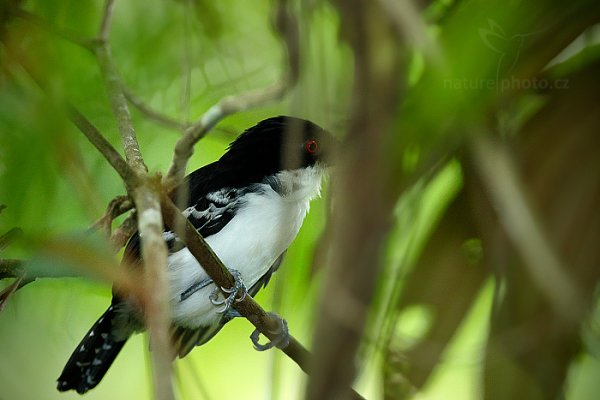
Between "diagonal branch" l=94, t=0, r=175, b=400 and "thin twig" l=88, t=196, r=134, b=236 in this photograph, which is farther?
"thin twig" l=88, t=196, r=134, b=236

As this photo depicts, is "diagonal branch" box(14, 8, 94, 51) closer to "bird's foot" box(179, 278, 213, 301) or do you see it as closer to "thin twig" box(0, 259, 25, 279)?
"thin twig" box(0, 259, 25, 279)

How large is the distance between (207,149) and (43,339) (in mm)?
712

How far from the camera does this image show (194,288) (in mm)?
2186

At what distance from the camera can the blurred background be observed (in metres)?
1.04

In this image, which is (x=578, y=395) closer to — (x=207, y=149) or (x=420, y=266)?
(x=420, y=266)

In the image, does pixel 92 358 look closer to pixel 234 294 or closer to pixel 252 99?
pixel 234 294

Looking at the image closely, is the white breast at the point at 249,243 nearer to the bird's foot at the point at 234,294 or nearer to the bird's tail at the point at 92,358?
the bird's foot at the point at 234,294

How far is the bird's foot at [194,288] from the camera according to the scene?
217cm

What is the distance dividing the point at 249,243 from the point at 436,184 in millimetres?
705

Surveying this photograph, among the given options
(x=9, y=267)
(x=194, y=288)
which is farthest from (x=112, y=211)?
(x=194, y=288)

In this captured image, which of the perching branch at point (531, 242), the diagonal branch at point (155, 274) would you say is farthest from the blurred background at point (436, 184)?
the diagonal branch at point (155, 274)

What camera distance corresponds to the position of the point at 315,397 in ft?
2.85

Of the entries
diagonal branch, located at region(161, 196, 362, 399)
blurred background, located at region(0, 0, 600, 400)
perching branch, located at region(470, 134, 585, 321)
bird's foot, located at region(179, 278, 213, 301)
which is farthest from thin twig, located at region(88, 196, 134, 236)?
bird's foot, located at region(179, 278, 213, 301)

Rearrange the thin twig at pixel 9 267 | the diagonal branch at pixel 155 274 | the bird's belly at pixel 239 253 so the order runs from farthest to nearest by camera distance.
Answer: the bird's belly at pixel 239 253 < the thin twig at pixel 9 267 < the diagonal branch at pixel 155 274
